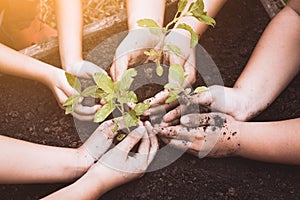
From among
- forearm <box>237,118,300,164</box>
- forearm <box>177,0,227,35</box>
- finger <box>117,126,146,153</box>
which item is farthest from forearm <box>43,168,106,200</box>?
forearm <box>177,0,227,35</box>

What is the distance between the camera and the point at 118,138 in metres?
1.43

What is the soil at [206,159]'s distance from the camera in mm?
A: 1470

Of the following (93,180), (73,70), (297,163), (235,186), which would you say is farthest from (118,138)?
(297,163)

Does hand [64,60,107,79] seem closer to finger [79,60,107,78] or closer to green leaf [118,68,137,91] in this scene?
finger [79,60,107,78]

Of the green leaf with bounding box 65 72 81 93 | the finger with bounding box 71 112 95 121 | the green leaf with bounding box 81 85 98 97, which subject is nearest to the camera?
the green leaf with bounding box 65 72 81 93

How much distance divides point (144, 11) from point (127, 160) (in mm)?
481

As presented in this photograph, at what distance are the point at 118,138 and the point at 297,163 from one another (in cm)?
54

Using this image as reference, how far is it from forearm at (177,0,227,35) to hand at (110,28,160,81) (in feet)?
0.42

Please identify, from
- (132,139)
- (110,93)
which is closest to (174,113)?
(132,139)

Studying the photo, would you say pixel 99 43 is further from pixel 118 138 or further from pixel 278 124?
pixel 278 124

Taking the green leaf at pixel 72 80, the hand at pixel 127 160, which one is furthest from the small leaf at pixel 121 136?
the green leaf at pixel 72 80

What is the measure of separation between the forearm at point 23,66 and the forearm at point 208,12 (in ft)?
1.47

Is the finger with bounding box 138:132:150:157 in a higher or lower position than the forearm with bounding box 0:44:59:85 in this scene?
lower

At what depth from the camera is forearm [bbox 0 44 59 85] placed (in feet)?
4.97
